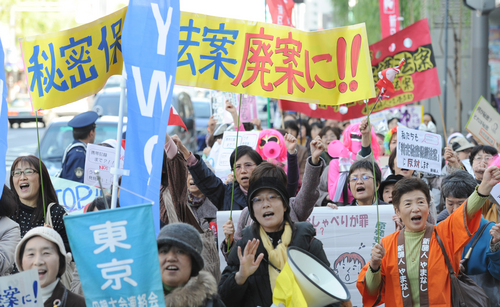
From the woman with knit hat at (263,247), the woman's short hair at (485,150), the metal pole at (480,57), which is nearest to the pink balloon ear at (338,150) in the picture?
the woman's short hair at (485,150)

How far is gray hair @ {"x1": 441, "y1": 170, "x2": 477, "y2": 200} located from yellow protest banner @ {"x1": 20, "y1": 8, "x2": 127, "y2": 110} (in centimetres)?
282

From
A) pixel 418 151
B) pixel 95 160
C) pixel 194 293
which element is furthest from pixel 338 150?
pixel 194 293

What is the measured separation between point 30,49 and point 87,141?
116 inches

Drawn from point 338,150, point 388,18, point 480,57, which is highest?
point 388,18

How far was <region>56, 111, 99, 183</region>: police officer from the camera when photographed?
636cm

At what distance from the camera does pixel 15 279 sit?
3021mm

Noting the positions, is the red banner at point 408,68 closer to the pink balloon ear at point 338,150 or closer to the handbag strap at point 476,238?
the pink balloon ear at point 338,150

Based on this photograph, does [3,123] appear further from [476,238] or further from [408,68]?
[408,68]

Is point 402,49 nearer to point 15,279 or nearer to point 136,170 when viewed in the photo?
point 136,170

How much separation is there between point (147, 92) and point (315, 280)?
1.45m

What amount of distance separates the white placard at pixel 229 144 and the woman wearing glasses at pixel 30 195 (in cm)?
291

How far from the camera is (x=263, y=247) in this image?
3.61 meters

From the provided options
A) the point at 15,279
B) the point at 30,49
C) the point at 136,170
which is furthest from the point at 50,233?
the point at 30,49

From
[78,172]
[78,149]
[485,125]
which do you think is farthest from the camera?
[485,125]
